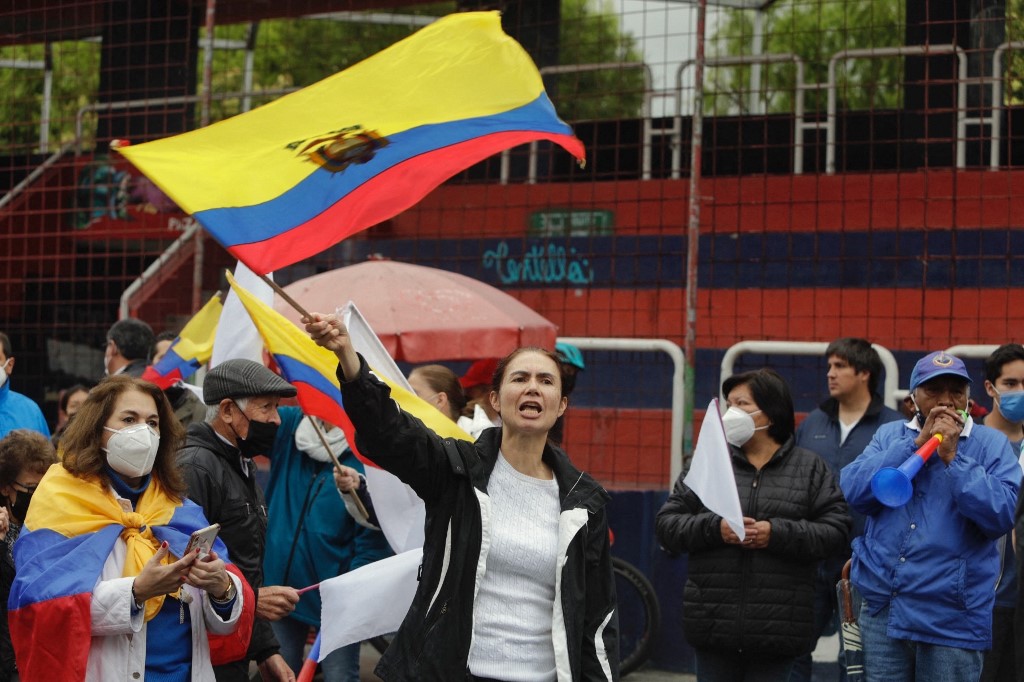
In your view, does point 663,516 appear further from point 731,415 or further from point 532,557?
point 532,557

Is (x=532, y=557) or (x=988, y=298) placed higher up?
(x=988, y=298)

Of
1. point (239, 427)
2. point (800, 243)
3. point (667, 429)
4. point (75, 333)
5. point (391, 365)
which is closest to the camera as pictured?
point (239, 427)

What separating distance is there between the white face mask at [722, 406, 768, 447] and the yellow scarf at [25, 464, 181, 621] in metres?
2.71

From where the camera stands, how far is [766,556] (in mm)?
6371

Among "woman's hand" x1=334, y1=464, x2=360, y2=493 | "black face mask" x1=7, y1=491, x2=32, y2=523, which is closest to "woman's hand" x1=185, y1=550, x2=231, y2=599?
"black face mask" x1=7, y1=491, x2=32, y2=523

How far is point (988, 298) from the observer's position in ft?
35.2

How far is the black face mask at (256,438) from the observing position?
5.90m

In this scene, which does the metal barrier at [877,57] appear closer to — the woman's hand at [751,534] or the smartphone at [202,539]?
the woman's hand at [751,534]

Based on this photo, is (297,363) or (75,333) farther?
(75,333)

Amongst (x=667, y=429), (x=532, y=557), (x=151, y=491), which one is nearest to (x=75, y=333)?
(x=667, y=429)

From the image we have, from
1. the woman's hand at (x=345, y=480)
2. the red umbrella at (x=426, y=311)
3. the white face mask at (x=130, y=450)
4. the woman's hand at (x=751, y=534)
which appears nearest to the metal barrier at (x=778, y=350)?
the red umbrella at (x=426, y=311)

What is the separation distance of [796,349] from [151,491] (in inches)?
188

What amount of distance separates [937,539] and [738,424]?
98 cm

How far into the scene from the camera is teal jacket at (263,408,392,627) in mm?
7031
